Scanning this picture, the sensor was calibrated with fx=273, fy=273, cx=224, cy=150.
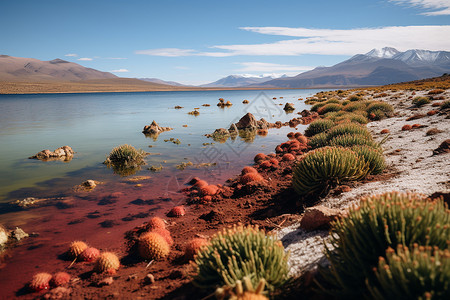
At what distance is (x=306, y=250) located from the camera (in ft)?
12.8

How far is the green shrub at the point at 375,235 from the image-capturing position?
8.19 ft

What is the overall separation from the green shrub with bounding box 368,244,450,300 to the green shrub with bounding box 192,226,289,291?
98 cm

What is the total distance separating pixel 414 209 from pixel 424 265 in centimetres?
72

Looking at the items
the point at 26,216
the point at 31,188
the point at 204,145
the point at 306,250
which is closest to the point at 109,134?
the point at 204,145

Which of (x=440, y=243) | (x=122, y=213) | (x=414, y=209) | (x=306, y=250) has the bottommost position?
(x=122, y=213)

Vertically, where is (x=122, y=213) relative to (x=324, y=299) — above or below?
below

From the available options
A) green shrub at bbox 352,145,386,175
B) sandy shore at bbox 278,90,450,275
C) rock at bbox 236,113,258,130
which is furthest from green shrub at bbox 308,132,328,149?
rock at bbox 236,113,258,130

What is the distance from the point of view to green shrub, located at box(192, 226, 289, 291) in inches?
110

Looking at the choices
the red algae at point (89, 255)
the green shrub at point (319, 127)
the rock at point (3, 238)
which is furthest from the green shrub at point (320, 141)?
the rock at point (3, 238)

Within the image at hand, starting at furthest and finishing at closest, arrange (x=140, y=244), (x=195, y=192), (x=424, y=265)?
(x=195, y=192)
(x=140, y=244)
(x=424, y=265)

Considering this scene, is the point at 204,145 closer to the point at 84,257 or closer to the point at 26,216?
the point at 26,216

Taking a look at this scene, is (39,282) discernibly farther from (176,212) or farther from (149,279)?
(176,212)

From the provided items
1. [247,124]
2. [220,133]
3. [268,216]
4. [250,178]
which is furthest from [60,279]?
[247,124]

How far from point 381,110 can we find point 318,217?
60.0 ft
